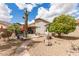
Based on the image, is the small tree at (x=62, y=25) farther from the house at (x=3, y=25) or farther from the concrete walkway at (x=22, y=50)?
the house at (x=3, y=25)

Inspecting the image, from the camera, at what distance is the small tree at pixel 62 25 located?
7.65ft

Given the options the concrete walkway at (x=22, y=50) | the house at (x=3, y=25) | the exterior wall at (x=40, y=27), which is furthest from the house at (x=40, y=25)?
the house at (x=3, y=25)

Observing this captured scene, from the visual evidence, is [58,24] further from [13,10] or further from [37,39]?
[13,10]

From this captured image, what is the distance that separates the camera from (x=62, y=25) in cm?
236

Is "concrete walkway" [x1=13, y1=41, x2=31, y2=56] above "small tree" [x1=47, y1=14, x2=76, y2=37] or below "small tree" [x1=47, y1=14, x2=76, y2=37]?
below

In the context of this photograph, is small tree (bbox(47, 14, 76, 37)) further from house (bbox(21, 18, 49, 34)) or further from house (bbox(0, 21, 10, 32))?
house (bbox(0, 21, 10, 32))

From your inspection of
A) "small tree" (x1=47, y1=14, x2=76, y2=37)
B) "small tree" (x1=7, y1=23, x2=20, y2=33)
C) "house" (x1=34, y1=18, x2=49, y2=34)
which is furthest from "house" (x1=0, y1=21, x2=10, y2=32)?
"small tree" (x1=47, y1=14, x2=76, y2=37)

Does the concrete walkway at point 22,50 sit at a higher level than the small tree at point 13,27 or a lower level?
lower

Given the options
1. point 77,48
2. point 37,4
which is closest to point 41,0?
point 37,4

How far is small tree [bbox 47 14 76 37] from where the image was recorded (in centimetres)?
233

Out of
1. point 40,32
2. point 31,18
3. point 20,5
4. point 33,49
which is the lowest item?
point 33,49

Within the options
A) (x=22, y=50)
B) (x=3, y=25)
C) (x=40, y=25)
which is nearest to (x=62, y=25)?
(x=40, y=25)

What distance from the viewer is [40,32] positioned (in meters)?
2.37

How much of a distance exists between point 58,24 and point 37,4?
1.05 ft
